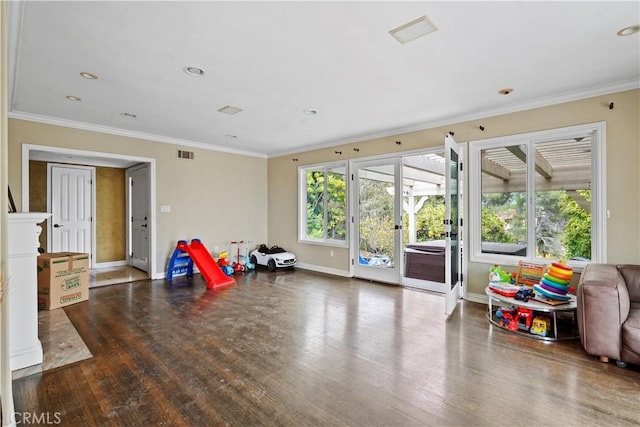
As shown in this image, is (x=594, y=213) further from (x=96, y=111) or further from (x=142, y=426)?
(x=96, y=111)

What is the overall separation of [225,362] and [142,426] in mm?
813

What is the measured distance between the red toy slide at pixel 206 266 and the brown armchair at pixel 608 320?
4.64 meters

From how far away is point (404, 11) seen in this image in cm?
215

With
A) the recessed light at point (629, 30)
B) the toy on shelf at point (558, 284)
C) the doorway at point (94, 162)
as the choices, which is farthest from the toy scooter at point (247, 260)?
the recessed light at point (629, 30)

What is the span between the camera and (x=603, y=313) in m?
2.59

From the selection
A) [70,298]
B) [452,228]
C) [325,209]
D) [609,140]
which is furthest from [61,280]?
[609,140]

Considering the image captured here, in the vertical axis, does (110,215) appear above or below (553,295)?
above

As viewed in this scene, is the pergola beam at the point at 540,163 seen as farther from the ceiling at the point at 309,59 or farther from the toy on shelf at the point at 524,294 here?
the toy on shelf at the point at 524,294

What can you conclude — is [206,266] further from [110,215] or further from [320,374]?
[320,374]

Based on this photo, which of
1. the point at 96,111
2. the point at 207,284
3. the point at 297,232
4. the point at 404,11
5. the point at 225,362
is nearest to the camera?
the point at 404,11

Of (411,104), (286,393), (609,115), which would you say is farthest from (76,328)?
(609,115)

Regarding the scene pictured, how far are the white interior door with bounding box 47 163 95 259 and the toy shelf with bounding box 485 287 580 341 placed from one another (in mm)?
7575

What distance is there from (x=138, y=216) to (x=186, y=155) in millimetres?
1664

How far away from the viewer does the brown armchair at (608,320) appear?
248 cm
